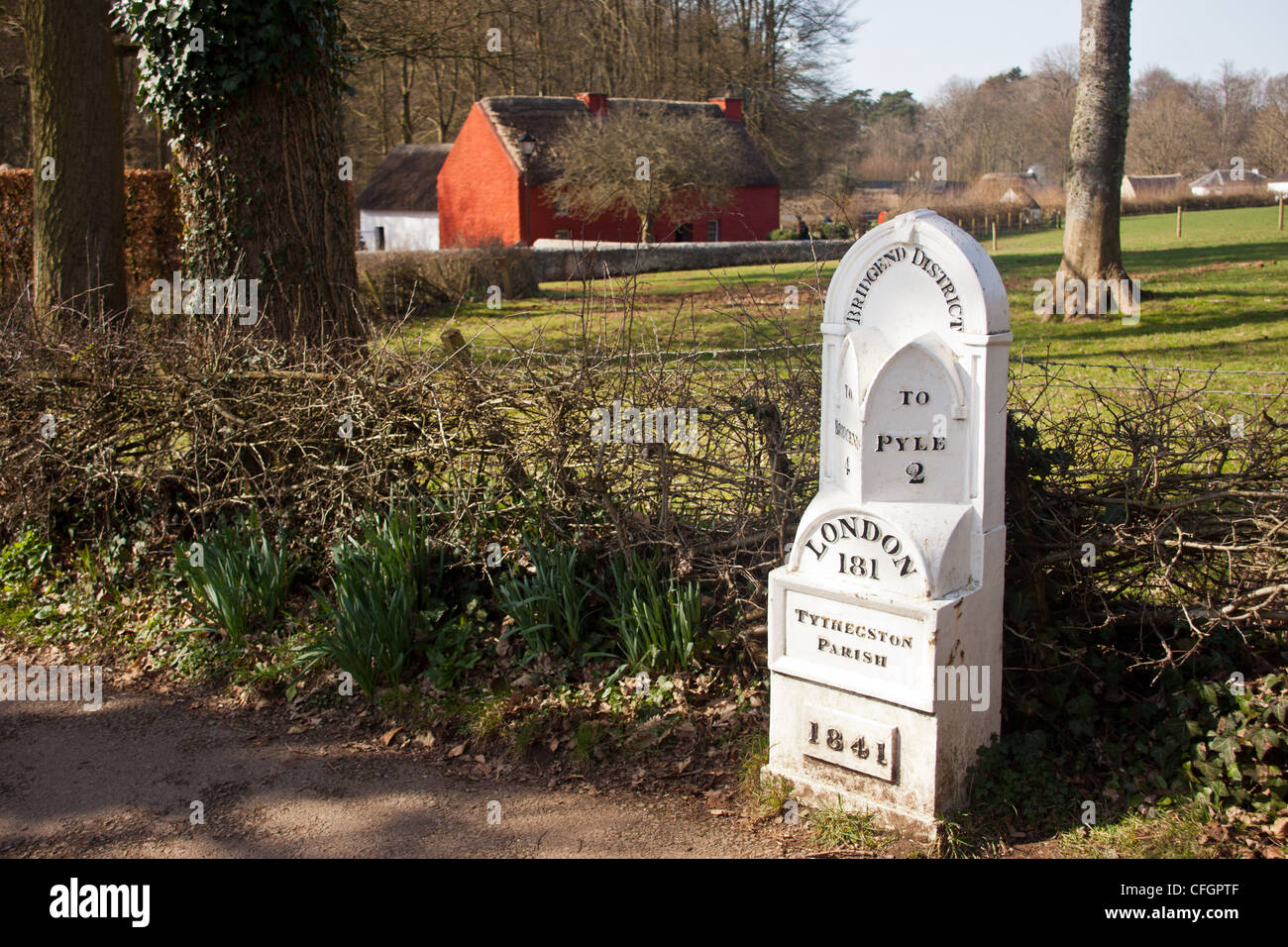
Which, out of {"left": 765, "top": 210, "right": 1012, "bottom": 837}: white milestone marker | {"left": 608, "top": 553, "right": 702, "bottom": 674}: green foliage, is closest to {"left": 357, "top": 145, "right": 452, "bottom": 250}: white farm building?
{"left": 608, "top": 553, "right": 702, "bottom": 674}: green foliage

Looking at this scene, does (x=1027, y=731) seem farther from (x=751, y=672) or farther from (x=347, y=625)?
(x=347, y=625)

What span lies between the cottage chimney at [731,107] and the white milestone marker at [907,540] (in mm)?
41481

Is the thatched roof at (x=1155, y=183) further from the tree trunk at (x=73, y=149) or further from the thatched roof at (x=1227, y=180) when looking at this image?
the tree trunk at (x=73, y=149)

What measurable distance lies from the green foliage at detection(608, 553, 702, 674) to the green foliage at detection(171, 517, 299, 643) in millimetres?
1977

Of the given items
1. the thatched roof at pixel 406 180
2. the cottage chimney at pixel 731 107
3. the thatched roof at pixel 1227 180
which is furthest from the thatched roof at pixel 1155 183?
the thatched roof at pixel 406 180

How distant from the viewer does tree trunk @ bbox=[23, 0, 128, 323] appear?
33.5 feet

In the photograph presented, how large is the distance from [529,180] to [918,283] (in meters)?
36.9

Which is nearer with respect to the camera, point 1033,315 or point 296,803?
point 296,803

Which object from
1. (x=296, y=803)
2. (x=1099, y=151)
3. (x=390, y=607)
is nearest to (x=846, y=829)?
(x=296, y=803)

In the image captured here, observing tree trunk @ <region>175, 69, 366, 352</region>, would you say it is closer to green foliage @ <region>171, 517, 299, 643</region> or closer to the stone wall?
green foliage @ <region>171, 517, 299, 643</region>

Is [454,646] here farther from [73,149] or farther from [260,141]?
[73,149]

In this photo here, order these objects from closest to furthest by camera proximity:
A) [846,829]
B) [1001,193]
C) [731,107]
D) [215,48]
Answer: [846,829]
[215,48]
[731,107]
[1001,193]

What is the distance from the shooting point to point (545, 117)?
40.9 metres

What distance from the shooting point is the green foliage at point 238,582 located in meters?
5.82
